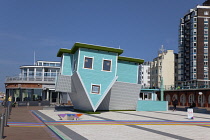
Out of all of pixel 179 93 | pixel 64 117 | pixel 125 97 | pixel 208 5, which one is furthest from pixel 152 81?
pixel 64 117

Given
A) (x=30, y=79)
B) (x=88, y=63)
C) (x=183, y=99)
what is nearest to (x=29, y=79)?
(x=30, y=79)

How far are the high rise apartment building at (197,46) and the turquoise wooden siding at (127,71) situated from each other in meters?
55.1

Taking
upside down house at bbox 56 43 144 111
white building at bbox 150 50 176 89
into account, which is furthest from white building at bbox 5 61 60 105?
white building at bbox 150 50 176 89

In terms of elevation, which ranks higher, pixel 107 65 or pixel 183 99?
pixel 107 65

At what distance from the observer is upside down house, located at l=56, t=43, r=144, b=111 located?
2717 cm

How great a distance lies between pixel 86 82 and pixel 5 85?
110ft

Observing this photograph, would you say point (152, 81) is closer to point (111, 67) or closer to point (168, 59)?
point (168, 59)

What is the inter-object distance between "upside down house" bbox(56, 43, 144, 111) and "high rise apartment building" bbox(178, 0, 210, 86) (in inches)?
2225

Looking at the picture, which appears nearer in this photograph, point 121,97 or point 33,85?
point 121,97

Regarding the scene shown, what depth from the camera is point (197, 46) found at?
87188mm

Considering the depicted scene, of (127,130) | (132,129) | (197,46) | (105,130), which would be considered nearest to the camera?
(105,130)

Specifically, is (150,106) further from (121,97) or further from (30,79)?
(30,79)

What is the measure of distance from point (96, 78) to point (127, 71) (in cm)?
628

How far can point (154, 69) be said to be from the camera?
348ft
